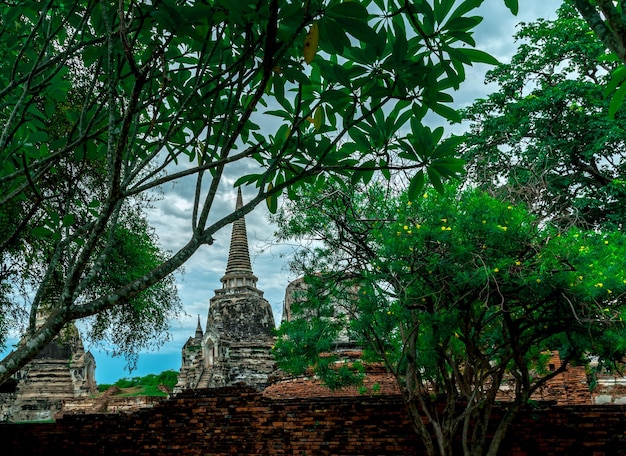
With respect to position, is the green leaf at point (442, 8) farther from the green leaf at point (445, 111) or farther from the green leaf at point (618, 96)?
the green leaf at point (618, 96)

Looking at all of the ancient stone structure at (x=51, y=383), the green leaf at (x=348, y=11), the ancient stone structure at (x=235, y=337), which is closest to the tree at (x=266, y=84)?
the green leaf at (x=348, y=11)

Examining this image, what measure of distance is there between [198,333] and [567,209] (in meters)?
16.4

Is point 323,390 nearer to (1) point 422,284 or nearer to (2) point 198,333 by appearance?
(1) point 422,284

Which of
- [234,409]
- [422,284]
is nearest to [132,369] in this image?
[234,409]

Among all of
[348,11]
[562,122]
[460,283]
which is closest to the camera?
[348,11]

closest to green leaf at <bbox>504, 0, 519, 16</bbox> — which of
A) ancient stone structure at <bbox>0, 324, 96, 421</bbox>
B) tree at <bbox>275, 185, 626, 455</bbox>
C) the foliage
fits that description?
tree at <bbox>275, 185, 626, 455</bbox>

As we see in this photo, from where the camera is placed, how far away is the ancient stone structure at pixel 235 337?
19219mm

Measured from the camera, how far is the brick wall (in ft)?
25.0

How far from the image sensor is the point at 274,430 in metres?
8.70

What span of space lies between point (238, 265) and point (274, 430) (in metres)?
17.3

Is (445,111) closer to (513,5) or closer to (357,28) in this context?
(513,5)

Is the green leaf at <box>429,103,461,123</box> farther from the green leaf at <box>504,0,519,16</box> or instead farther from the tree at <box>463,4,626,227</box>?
the tree at <box>463,4,626,227</box>

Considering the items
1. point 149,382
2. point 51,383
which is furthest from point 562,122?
point 149,382

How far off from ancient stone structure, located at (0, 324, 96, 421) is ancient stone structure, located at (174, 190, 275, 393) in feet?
11.8
